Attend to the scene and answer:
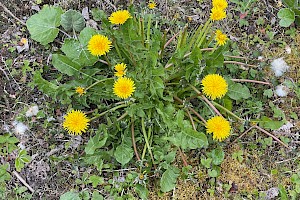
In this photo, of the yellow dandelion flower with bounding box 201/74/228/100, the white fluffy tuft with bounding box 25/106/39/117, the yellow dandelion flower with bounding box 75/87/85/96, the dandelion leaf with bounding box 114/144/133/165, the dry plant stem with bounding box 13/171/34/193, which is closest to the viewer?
the yellow dandelion flower with bounding box 201/74/228/100

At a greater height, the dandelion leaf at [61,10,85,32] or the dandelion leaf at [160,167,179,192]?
the dandelion leaf at [61,10,85,32]

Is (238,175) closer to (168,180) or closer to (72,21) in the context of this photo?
(168,180)

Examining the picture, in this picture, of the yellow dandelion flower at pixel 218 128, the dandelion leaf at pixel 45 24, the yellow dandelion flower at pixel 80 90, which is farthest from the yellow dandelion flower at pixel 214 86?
the dandelion leaf at pixel 45 24

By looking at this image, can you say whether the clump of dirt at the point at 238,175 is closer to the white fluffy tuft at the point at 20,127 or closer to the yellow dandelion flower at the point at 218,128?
the yellow dandelion flower at the point at 218,128

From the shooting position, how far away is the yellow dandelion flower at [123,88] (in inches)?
86.1

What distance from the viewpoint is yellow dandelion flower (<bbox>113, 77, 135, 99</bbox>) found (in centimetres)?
219

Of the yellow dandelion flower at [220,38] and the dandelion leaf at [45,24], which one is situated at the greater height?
the yellow dandelion flower at [220,38]

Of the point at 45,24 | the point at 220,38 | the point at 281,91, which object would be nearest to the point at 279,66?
the point at 281,91

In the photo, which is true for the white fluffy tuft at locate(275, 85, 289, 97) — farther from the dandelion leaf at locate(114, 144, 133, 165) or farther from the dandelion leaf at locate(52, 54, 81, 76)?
the dandelion leaf at locate(52, 54, 81, 76)

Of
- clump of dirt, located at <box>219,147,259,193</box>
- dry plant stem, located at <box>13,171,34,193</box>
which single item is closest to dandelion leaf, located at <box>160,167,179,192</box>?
clump of dirt, located at <box>219,147,259,193</box>

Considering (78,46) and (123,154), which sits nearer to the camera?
(123,154)

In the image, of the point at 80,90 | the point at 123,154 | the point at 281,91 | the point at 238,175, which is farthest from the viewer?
the point at 281,91

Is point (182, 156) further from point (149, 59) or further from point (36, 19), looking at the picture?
point (36, 19)

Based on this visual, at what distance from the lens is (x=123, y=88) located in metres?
2.19
